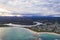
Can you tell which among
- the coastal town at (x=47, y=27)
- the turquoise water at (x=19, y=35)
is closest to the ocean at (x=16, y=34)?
the turquoise water at (x=19, y=35)

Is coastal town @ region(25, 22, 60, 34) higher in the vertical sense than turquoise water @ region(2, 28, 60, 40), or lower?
higher

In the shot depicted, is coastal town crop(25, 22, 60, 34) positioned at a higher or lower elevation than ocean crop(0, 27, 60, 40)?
higher

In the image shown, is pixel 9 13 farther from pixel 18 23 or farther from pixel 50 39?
pixel 50 39

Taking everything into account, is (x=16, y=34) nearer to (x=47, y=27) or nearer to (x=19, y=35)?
(x=19, y=35)

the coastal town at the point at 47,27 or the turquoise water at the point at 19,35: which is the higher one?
the coastal town at the point at 47,27

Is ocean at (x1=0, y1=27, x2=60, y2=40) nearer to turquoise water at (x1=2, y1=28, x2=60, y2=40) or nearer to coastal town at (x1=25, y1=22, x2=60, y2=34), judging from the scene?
turquoise water at (x1=2, y1=28, x2=60, y2=40)

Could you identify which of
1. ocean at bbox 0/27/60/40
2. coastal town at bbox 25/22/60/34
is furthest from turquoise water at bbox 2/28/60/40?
coastal town at bbox 25/22/60/34

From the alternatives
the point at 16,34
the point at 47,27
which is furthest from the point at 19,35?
A: the point at 47,27

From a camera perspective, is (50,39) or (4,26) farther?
(50,39)

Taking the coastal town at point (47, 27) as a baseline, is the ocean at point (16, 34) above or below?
below

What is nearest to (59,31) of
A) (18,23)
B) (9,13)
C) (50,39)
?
(50,39)

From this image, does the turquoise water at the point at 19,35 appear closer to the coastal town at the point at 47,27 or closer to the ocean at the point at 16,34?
the ocean at the point at 16,34
